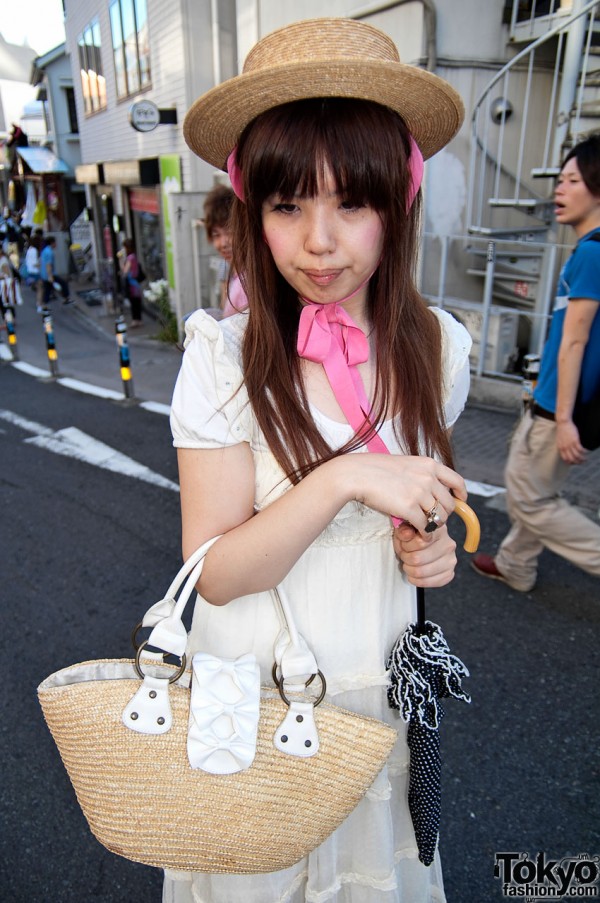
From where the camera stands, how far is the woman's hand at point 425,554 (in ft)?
3.87

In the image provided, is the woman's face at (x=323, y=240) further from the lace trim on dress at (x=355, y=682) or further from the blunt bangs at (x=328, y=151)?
the lace trim on dress at (x=355, y=682)

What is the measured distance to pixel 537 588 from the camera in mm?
3514

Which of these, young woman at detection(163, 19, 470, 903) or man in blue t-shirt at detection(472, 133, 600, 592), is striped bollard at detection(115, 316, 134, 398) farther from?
young woman at detection(163, 19, 470, 903)

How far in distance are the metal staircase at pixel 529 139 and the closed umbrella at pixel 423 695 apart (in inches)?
216

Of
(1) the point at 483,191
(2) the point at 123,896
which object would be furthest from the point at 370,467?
(1) the point at 483,191

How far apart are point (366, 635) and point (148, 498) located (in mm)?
3813

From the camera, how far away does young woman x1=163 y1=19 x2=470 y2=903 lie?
42.6 inches

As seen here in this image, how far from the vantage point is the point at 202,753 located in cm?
106

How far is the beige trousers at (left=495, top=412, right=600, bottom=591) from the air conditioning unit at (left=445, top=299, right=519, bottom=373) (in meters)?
3.61

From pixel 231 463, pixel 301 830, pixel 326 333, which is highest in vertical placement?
pixel 326 333

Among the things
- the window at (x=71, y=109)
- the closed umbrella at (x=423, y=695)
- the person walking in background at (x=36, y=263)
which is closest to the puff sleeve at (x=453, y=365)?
the closed umbrella at (x=423, y=695)

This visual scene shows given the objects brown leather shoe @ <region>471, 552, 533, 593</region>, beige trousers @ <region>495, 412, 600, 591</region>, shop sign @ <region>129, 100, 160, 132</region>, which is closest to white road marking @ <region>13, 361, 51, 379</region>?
shop sign @ <region>129, 100, 160, 132</region>

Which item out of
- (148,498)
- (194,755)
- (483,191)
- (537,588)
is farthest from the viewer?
(483,191)

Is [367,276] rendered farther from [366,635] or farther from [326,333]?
[366,635]
